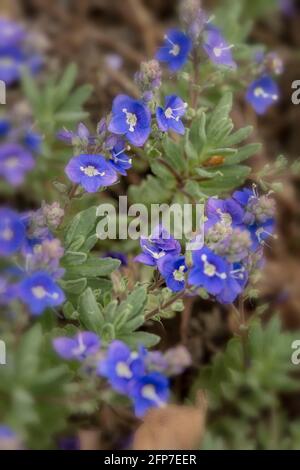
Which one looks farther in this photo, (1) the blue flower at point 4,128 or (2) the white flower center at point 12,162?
(1) the blue flower at point 4,128

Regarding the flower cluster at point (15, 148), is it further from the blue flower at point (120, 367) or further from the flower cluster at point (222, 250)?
the blue flower at point (120, 367)

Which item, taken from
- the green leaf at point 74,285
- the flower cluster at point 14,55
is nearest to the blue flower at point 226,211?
the green leaf at point 74,285

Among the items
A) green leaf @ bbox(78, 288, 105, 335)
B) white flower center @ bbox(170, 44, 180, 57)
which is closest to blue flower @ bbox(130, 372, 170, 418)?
green leaf @ bbox(78, 288, 105, 335)

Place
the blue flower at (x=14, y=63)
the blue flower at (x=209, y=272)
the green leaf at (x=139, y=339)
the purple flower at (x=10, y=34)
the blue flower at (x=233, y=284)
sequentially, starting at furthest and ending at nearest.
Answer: the purple flower at (x=10, y=34) → the blue flower at (x=14, y=63) → the green leaf at (x=139, y=339) → the blue flower at (x=233, y=284) → the blue flower at (x=209, y=272)

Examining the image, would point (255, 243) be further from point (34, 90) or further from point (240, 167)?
point (34, 90)

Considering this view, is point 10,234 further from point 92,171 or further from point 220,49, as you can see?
point 220,49

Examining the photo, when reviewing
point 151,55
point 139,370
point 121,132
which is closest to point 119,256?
point 121,132
